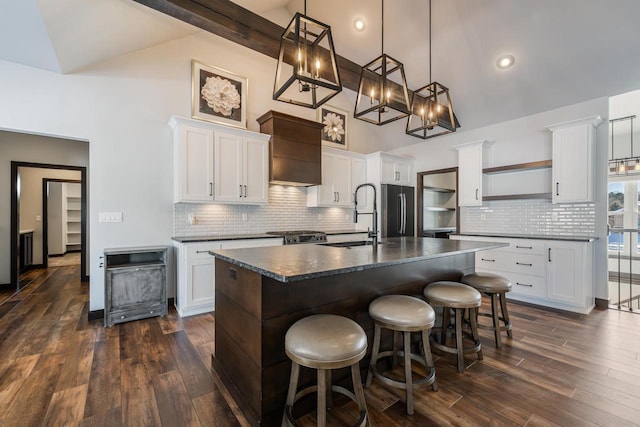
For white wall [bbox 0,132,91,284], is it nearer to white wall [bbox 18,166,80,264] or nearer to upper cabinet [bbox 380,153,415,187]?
white wall [bbox 18,166,80,264]

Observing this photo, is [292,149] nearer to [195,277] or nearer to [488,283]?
[195,277]

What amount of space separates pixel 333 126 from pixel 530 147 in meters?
3.32

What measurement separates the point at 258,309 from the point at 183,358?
1325mm

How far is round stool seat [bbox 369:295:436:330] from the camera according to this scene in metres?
1.69

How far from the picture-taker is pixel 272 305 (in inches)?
62.5

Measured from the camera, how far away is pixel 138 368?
2.20 meters

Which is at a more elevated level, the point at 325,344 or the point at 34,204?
the point at 34,204

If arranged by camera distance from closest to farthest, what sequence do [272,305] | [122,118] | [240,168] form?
[272,305]
[122,118]
[240,168]

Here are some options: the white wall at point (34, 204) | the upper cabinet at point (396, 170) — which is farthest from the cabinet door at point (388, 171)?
the white wall at point (34, 204)

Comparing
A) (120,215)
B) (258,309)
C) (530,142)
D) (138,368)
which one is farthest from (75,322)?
(530,142)

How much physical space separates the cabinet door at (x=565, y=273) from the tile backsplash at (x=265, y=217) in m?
3.23

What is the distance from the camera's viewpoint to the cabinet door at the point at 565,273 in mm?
3451

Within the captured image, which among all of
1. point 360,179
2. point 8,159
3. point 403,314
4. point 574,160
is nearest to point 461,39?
point 574,160

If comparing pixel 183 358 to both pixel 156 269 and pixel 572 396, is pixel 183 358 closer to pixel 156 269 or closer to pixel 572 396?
pixel 156 269
